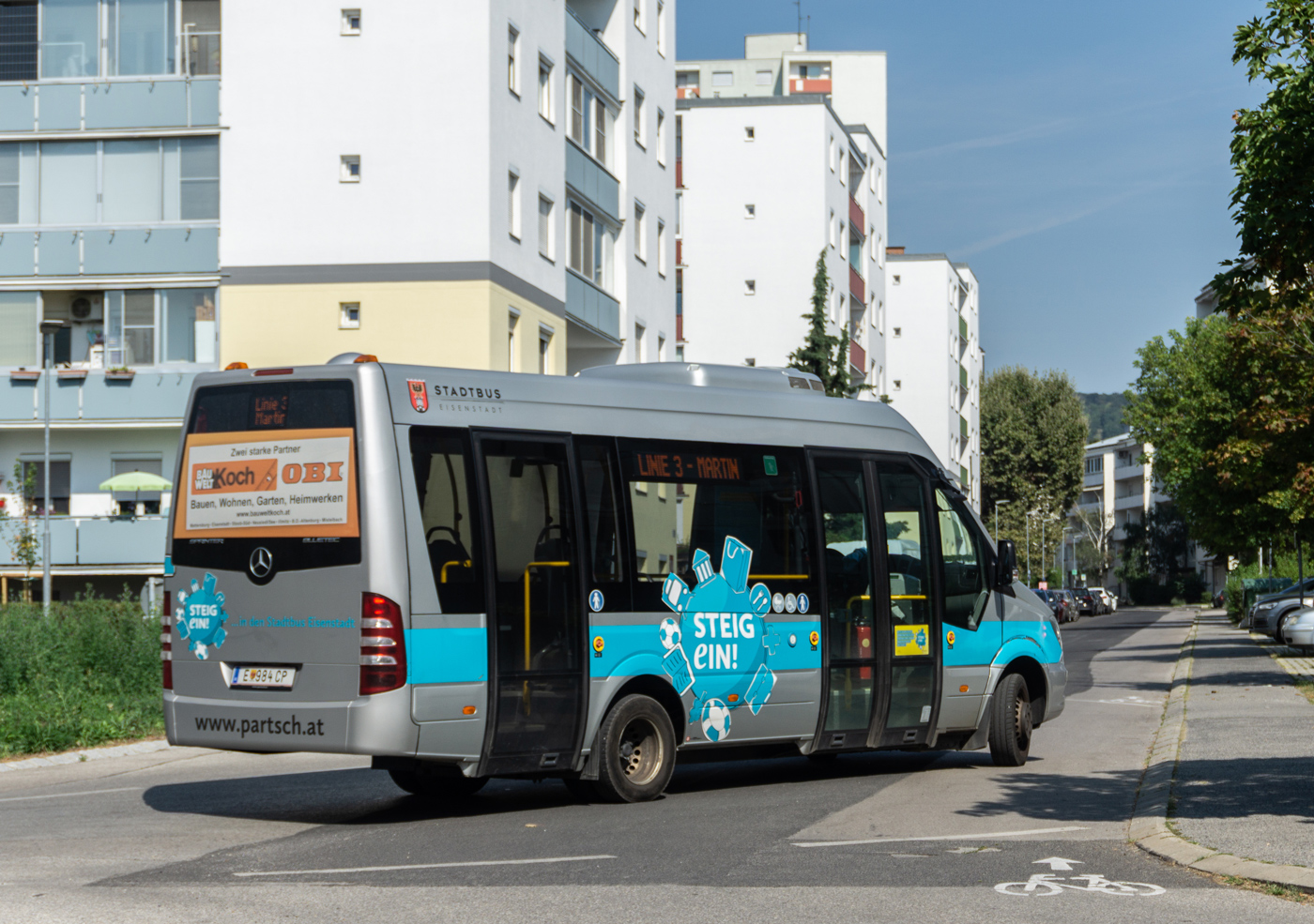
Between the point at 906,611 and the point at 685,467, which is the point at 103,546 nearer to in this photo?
the point at 906,611

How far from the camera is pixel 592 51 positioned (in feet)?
125

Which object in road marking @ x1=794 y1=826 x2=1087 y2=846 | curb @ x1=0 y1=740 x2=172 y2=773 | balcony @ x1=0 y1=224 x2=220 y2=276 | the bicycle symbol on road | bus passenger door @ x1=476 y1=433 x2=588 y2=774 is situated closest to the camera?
the bicycle symbol on road

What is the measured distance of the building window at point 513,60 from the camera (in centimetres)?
3284

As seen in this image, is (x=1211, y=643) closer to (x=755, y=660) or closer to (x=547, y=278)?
(x=547, y=278)

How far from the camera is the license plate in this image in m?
10.2

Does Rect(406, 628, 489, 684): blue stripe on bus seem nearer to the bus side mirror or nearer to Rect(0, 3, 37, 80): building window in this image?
the bus side mirror

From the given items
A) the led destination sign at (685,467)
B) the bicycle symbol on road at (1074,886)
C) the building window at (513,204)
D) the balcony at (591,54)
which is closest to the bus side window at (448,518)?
the led destination sign at (685,467)

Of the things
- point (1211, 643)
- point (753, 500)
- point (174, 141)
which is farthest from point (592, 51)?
point (753, 500)

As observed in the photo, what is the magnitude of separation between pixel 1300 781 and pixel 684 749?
13.9 ft

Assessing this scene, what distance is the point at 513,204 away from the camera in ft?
108

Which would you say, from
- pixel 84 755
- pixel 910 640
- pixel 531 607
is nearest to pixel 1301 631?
pixel 910 640

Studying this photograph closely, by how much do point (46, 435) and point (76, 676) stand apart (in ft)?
50.8

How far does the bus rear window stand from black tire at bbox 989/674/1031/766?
251 inches

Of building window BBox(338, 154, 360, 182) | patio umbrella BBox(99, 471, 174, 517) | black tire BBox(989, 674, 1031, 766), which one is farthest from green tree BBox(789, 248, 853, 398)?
black tire BBox(989, 674, 1031, 766)
